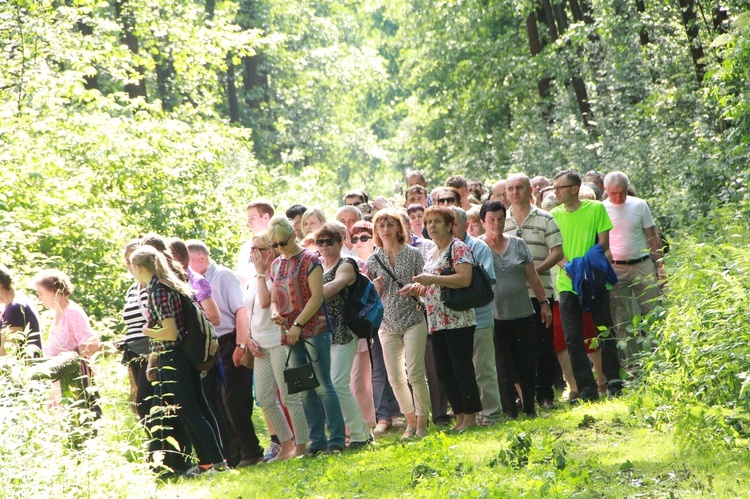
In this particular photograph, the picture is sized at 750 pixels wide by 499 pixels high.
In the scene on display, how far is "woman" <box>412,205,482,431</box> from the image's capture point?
9.77 meters

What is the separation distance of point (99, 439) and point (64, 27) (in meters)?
14.7

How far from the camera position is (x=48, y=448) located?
685cm

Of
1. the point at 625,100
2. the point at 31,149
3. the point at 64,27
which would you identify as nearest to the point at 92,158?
the point at 31,149

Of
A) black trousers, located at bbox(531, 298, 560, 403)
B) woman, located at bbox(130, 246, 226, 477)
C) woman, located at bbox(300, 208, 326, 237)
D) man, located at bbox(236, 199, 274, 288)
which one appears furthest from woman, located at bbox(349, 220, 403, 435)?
woman, located at bbox(130, 246, 226, 477)

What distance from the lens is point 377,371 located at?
11.4 m

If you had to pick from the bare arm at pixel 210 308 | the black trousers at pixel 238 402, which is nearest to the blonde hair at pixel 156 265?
the bare arm at pixel 210 308

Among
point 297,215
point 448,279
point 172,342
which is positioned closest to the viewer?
point 172,342

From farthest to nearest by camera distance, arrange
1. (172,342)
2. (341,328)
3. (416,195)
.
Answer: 1. (416,195)
2. (341,328)
3. (172,342)

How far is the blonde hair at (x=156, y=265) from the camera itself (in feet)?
30.0

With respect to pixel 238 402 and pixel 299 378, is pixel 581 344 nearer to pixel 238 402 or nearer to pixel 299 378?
pixel 299 378

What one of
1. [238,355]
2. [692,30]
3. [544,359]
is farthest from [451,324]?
[692,30]

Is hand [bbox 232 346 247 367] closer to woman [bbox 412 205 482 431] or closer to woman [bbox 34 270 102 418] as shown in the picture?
woman [bbox 34 270 102 418]

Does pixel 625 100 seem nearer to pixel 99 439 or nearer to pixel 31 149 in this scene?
pixel 31 149

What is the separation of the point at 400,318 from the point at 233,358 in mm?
1557
